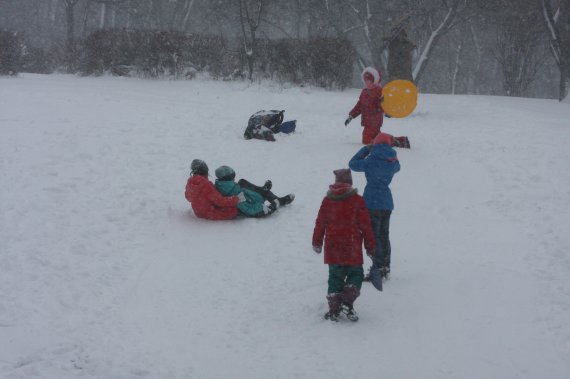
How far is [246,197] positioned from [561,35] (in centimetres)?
1683

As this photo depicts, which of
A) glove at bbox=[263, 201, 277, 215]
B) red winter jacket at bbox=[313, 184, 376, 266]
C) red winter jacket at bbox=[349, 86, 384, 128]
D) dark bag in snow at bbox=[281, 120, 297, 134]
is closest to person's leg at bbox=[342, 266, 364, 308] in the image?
red winter jacket at bbox=[313, 184, 376, 266]

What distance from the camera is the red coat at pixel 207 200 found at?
7.84 m

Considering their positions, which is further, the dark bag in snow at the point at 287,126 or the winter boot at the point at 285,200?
the dark bag in snow at the point at 287,126

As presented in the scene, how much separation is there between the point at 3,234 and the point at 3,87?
9.90 metres

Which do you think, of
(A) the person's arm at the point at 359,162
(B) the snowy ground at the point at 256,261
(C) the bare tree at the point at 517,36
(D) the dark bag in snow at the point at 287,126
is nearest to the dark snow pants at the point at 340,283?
(B) the snowy ground at the point at 256,261

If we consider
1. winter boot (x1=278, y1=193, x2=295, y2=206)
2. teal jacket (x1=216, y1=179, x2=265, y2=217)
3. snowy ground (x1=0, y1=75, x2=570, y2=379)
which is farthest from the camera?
winter boot (x1=278, y1=193, x2=295, y2=206)

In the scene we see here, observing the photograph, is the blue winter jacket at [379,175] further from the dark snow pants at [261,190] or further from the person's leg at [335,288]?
the dark snow pants at [261,190]

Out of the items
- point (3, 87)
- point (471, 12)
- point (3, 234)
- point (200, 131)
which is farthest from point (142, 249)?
point (471, 12)

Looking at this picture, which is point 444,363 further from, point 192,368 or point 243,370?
point 192,368

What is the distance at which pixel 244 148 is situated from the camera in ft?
37.9

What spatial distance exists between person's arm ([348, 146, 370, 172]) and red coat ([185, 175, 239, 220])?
2390 mm

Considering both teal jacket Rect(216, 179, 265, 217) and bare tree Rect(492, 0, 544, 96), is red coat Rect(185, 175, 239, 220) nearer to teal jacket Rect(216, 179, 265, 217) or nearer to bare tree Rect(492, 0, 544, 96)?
teal jacket Rect(216, 179, 265, 217)

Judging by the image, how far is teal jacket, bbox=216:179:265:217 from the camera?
8.05 metres

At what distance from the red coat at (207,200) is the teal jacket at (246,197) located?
0.13 m
